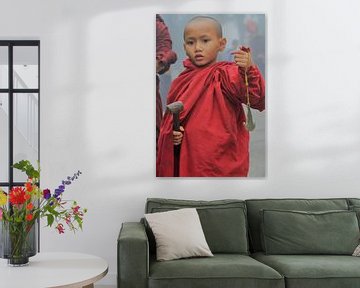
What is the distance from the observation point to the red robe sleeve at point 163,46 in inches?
187

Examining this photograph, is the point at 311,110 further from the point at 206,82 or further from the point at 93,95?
the point at 93,95

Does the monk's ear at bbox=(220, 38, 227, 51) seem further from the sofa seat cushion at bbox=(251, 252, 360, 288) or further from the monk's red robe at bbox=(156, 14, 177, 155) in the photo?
the sofa seat cushion at bbox=(251, 252, 360, 288)

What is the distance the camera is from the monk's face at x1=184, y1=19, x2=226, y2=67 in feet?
15.6

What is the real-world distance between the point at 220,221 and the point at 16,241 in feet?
5.12

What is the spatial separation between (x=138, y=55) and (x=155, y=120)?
0.54 metres

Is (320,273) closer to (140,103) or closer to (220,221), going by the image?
(220,221)

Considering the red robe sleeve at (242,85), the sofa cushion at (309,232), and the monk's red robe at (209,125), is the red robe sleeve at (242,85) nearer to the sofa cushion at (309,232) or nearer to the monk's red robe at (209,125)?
the monk's red robe at (209,125)

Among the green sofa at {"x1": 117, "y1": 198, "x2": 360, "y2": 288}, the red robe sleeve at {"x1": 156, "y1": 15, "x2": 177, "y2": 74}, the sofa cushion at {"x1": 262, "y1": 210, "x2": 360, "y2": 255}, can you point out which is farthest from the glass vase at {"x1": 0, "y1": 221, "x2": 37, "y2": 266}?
the red robe sleeve at {"x1": 156, "y1": 15, "x2": 177, "y2": 74}

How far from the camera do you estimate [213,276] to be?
362cm

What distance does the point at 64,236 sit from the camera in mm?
4707

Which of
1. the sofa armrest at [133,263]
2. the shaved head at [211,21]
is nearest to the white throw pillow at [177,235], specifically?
the sofa armrest at [133,263]

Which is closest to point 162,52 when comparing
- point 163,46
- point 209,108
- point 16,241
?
point 163,46

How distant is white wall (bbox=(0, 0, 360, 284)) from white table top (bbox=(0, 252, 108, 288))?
1063 millimetres

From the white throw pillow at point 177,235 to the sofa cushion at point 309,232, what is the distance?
1.73ft
